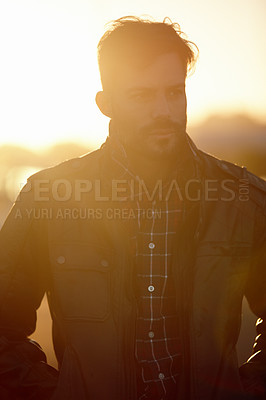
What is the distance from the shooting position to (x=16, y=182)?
42.4 metres

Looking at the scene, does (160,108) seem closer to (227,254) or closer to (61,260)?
(227,254)

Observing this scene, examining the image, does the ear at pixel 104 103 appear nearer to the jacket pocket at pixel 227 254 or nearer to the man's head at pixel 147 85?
the man's head at pixel 147 85

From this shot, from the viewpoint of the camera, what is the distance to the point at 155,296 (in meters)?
3.53

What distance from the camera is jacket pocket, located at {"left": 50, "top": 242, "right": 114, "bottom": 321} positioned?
11.4 feet

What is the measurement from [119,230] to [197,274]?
1.82 ft

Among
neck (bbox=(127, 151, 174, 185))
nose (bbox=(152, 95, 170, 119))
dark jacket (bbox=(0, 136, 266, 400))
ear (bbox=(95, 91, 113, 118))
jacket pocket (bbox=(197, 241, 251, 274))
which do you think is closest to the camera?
dark jacket (bbox=(0, 136, 266, 400))

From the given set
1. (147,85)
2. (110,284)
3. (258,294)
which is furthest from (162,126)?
(258,294)

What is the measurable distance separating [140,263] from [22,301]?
2.49 ft

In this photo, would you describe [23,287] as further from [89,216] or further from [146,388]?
[146,388]

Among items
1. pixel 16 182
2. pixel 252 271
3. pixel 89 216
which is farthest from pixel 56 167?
pixel 16 182

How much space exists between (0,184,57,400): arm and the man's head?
83 cm

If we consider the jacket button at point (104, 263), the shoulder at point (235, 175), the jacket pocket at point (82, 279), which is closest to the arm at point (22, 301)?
the jacket pocket at point (82, 279)

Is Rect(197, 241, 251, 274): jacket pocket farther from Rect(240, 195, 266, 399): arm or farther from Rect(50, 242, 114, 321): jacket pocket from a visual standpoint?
Rect(50, 242, 114, 321): jacket pocket

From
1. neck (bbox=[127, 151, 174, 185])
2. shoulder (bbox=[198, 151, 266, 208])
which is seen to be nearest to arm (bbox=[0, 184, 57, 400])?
neck (bbox=[127, 151, 174, 185])
